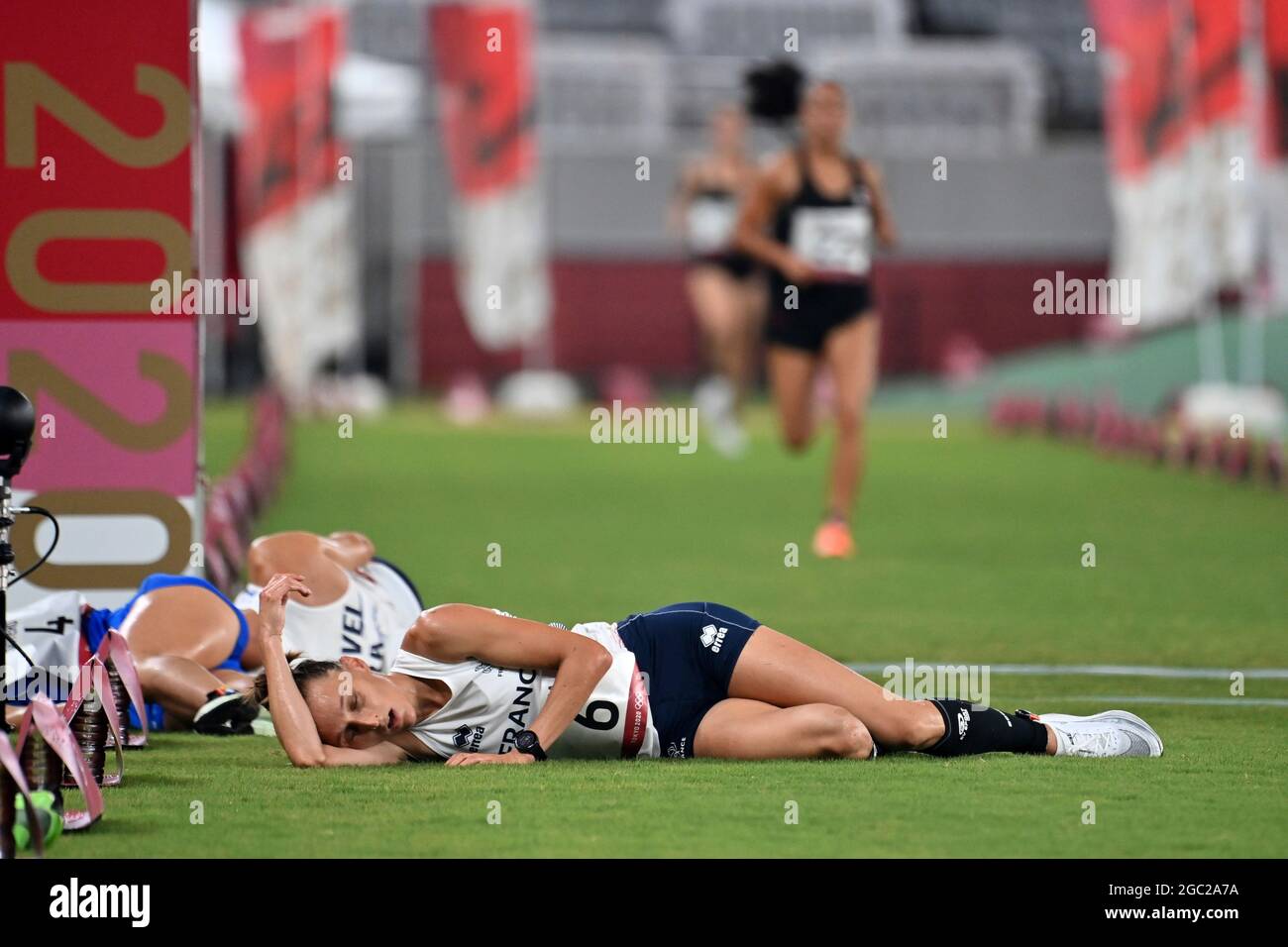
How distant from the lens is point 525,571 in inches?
501

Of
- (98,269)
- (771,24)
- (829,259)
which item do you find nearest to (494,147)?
(771,24)

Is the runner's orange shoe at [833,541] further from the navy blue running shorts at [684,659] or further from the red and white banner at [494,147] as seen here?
the red and white banner at [494,147]

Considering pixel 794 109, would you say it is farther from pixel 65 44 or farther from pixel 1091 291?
pixel 1091 291

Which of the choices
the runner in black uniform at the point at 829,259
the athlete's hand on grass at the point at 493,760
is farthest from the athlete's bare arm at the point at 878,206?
the athlete's hand on grass at the point at 493,760

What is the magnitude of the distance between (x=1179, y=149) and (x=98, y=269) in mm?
15321

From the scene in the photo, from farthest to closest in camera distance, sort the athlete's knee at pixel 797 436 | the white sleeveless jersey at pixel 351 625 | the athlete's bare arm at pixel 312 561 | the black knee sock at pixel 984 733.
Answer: the athlete's knee at pixel 797 436, the athlete's bare arm at pixel 312 561, the white sleeveless jersey at pixel 351 625, the black knee sock at pixel 984 733

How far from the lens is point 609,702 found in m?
6.66

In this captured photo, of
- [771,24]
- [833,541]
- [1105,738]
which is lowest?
[833,541]

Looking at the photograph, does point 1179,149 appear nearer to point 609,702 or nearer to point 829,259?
point 829,259

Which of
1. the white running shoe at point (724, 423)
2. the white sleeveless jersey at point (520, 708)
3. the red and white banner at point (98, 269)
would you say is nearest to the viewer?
the white sleeveless jersey at point (520, 708)

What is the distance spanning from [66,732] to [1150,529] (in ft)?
37.2

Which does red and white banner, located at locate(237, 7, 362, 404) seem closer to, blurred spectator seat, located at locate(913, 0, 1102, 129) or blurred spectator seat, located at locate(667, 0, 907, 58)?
blurred spectator seat, located at locate(667, 0, 907, 58)

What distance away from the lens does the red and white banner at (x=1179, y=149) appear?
19.5m

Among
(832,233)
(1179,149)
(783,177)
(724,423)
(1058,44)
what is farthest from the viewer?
Answer: (1058,44)
